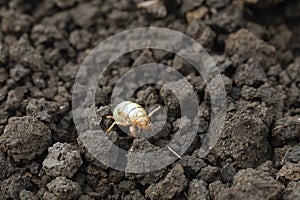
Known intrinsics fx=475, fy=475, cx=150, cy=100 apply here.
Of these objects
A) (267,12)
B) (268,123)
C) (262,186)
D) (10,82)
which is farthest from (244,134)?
(10,82)

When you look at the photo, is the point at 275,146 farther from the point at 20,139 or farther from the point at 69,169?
the point at 20,139

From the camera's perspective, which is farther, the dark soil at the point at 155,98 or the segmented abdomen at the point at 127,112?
the segmented abdomen at the point at 127,112

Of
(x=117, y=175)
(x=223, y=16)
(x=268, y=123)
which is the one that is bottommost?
(x=117, y=175)

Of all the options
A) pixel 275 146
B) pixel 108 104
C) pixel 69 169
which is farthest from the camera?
pixel 108 104

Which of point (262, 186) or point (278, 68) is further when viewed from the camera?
point (278, 68)

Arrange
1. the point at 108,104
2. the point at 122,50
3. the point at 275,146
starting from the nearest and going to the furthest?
the point at 275,146 → the point at 108,104 → the point at 122,50

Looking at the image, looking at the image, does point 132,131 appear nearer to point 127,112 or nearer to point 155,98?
point 127,112

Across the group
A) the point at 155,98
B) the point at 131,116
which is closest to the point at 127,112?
the point at 131,116
